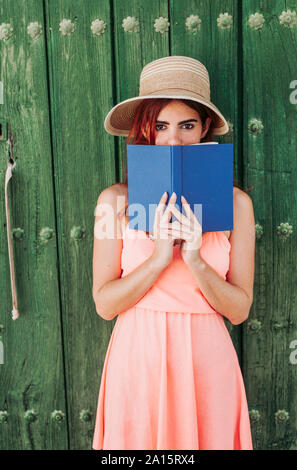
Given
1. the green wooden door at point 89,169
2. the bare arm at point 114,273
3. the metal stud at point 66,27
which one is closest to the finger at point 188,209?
the bare arm at point 114,273

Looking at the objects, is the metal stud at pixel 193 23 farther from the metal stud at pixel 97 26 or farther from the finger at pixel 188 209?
the finger at pixel 188 209

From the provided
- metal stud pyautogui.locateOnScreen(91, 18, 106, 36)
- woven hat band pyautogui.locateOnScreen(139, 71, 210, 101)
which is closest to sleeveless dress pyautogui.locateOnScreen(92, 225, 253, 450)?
woven hat band pyautogui.locateOnScreen(139, 71, 210, 101)

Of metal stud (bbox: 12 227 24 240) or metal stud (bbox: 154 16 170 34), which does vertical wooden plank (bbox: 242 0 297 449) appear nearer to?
metal stud (bbox: 154 16 170 34)

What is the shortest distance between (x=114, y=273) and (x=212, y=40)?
73 cm

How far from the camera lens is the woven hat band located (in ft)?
3.66

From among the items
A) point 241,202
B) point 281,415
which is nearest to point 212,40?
point 241,202

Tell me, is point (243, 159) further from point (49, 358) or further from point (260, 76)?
point (49, 358)

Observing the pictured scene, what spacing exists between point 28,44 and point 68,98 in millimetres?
189

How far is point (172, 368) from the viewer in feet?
3.64

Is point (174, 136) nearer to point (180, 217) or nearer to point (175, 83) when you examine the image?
point (175, 83)

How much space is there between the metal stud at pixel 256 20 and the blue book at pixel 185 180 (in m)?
0.52

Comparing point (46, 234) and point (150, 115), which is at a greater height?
point (150, 115)

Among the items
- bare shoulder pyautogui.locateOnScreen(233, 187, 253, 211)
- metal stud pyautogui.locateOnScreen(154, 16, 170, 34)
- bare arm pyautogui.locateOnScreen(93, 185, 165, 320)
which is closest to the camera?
bare arm pyautogui.locateOnScreen(93, 185, 165, 320)

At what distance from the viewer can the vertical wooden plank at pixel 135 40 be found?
134 centimetres
